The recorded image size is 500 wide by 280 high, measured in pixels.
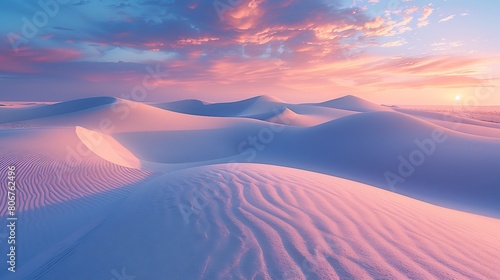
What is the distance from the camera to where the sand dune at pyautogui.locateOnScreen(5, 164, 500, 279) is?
265 cm

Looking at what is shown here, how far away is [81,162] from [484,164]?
15.9 meters

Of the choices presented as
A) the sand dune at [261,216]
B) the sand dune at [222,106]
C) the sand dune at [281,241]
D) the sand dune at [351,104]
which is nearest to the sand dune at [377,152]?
the sand dune at [261,216]

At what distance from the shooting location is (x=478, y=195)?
30.9 ft

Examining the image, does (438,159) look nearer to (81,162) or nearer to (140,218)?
(140,218)

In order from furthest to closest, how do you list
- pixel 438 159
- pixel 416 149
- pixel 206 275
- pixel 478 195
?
1. pixel 416 149
2. pixel 438 159
3. pixel 478 195
4. pixel 206 275

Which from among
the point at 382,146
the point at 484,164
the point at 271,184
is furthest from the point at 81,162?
the point at 484,164

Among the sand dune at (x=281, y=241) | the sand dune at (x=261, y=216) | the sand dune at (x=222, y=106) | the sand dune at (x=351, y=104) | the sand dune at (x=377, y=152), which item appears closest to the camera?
the sand dune at (x=281, y=241)

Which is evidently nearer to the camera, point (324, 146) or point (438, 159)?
point (438, 159)

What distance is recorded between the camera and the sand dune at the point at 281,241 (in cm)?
265

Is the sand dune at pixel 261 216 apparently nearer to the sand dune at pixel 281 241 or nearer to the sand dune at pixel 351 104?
the sand dune at pixel 281 241

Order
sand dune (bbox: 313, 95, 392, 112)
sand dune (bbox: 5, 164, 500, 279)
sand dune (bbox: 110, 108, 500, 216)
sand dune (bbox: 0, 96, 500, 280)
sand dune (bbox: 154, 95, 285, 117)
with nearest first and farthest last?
sand dune (bbox: 5, 164, 500, 279) < sand dune (bbox: 0, 96, 500, 280) < sand dune (bbox: 110, 108, 500, 216) < sand dune (bbox: 154, 95, 285, 117) < sand dune (bbox: 313, 95, 392, 112)

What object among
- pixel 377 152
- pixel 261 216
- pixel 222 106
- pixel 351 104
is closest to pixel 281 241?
pixel 261 216

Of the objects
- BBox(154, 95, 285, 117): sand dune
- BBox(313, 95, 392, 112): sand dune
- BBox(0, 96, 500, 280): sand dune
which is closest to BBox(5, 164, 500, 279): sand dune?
BBox(0, 96, 500, 280): sand dune

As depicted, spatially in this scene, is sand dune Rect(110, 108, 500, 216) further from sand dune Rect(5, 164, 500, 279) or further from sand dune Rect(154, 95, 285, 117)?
sand dune Rect(154, 95, 285, 117)
